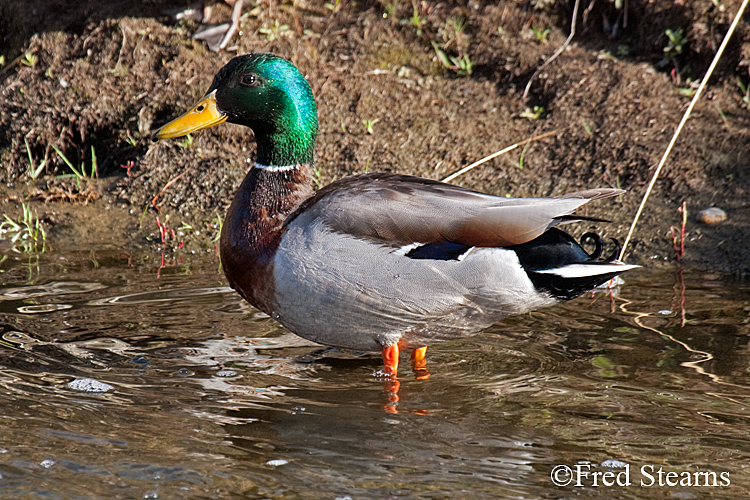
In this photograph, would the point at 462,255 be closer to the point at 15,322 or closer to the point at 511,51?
the point at 15,322

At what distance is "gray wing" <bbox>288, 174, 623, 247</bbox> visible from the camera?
133 inches

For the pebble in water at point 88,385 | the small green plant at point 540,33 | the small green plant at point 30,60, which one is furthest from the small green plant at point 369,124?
the pebble in water at point 88,385

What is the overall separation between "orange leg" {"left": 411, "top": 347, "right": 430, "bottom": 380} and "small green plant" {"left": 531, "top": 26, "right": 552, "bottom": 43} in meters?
3.12

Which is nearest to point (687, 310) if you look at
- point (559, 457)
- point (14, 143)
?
point (559, 457)

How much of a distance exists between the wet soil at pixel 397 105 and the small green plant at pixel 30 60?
2cm

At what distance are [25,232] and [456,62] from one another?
3089 millimetres

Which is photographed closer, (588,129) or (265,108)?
(265,108)


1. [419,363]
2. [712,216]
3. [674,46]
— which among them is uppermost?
[674,46]

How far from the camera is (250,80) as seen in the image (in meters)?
3.88

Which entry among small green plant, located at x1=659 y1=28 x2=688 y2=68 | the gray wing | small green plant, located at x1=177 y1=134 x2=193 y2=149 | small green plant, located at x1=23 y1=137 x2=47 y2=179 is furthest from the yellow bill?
small green plant, located at x1=659 y1=28 x2=688 y2=68

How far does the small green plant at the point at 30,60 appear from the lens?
6.40 meters

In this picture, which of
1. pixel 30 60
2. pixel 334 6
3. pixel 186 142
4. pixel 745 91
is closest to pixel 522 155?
pixel 745 91

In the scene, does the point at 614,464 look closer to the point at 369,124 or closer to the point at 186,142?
the point at 369,124

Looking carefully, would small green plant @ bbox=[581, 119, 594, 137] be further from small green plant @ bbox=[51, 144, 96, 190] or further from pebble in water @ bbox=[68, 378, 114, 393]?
pebble in water @ bbox=[68, 378, 114, 393]
